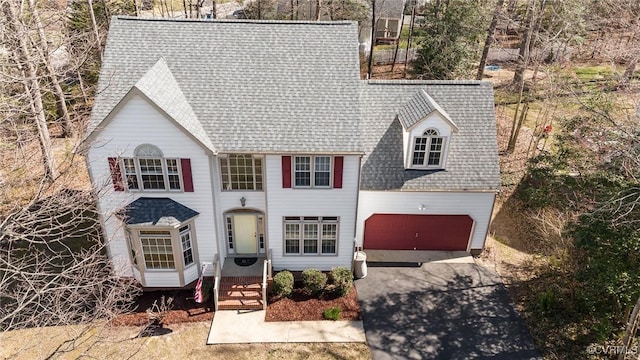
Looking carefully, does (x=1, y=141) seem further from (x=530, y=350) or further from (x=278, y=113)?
(x=530, y=350)

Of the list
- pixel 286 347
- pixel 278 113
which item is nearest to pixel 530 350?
pixel 286 347

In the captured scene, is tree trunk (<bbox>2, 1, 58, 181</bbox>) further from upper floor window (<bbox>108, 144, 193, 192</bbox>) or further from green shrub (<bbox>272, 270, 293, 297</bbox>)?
green shrub (<bbox>272, 270, 293, 297</bbox>)

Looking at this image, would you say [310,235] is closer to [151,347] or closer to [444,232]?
[444,232]

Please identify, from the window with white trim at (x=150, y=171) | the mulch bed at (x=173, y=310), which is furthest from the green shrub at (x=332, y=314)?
the window with white trim at (x=150, y=171)

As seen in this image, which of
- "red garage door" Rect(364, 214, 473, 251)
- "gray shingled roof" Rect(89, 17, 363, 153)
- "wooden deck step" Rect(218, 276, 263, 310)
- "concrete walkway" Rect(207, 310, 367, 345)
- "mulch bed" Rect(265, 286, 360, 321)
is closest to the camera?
"concrete walkway" Rect(207, 310, 367, 345)

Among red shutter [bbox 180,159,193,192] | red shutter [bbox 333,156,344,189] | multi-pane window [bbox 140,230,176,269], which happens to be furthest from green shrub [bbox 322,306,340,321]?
red shutter [bbox 180,159,193,192]

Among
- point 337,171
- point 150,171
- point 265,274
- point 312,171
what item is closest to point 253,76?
point 312,171
